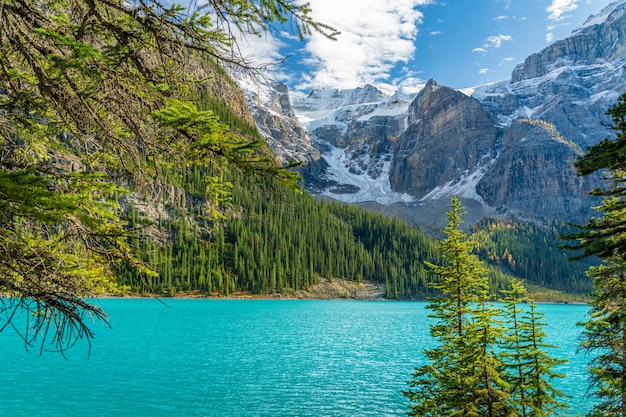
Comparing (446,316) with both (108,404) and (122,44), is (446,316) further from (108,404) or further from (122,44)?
(108,404)

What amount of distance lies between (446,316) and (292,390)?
16.5 m

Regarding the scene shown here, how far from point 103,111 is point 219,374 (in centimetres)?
3029

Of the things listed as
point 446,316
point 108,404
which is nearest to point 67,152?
point 446,316

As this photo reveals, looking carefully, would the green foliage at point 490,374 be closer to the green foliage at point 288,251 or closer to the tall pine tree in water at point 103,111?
the tall pine tree in water at point 103,111

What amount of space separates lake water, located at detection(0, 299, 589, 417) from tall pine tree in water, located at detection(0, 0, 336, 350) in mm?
16863

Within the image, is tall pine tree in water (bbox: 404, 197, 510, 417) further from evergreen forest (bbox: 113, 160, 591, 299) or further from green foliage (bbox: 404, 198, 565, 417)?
evergreen forest (bbox: 113, 160, 591, 299)

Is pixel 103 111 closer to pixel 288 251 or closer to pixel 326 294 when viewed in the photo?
pixel 326 294

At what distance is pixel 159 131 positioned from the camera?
5.35m

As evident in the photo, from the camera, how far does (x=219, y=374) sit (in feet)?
104

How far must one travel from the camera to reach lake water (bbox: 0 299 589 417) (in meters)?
23.5

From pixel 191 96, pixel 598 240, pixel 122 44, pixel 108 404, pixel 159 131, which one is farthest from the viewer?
pixel 108 404

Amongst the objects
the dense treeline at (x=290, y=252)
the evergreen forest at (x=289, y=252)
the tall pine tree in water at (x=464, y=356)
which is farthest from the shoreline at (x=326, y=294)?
the tall pine tree in water at (x=464, y=356)

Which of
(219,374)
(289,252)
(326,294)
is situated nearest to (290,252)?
(289,252)

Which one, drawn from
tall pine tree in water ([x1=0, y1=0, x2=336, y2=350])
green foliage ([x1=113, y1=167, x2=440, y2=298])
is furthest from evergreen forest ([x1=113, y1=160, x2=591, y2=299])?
tall pine tree in water ([x1=0, y1=0, x2=336, y2=350])
